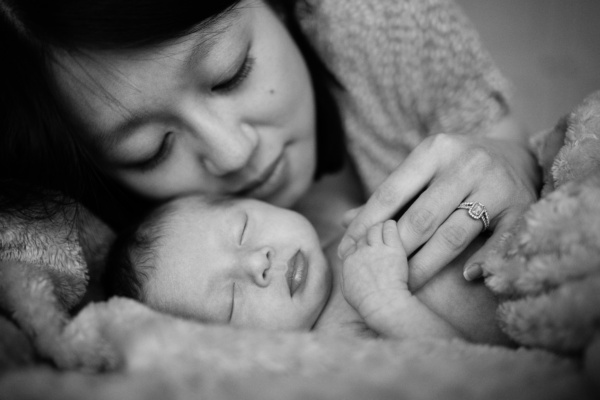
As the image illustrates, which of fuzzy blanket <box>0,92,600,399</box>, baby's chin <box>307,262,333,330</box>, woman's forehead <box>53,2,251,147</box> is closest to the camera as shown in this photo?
fuzzy blanket <box>0,92,600,399</box>

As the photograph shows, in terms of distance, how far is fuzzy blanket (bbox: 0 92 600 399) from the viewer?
44 centimetres

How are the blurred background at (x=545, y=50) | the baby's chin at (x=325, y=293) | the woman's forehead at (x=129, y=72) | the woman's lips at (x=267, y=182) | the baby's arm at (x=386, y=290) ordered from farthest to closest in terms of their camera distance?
the blurred background at (x=545, y=50) → the woman's lips at (x=267, y=182) → the baby's chin at (x=325, y=293) → the woman's forehead at (x=129, y=72) → the baby's arm at (x=386, y=290)

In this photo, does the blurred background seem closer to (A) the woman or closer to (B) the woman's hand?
(A) the woman

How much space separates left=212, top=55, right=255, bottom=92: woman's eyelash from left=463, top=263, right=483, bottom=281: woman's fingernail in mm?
511

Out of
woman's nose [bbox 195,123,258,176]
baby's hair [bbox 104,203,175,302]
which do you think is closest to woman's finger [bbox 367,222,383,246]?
woman's nose [bbox 195,123,258,176]

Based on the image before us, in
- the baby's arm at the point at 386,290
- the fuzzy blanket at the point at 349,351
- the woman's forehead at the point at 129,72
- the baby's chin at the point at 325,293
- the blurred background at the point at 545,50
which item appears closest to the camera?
the fuzzy blanket at the point at 349,351

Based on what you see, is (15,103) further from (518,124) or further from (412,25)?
(518,124)

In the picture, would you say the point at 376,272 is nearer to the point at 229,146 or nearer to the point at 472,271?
the point at 472,271

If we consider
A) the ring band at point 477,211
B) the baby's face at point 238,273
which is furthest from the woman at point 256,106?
the baby's face at point 238,273

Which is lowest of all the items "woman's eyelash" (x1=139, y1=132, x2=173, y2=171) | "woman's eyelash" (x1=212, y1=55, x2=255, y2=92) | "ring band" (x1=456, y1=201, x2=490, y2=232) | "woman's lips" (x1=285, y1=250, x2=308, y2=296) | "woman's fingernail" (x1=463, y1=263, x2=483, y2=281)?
"woman's lips" (x1=285, y1=250, x2=308, y2=296)

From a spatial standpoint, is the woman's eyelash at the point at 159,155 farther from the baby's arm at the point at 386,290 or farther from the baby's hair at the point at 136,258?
the baby's arm at the point at 386,290

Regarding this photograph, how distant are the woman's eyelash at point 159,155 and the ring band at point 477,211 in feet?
1.76

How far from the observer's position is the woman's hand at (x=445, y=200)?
26.9 inches

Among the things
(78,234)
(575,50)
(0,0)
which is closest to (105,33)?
(0,0)
